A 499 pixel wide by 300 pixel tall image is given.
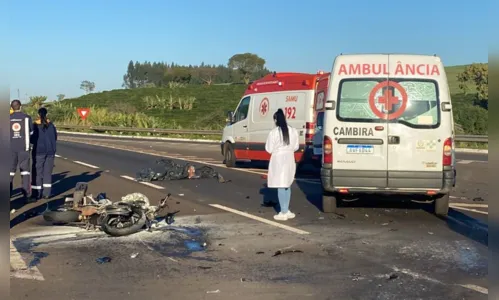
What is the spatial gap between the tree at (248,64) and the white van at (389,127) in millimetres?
118001

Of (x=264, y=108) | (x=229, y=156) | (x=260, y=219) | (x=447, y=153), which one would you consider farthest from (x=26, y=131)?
(x=229, y=156)

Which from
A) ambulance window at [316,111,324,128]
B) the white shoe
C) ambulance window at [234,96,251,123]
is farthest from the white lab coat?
ambulance window at [234,96,251,123]

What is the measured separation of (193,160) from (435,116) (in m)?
12.8

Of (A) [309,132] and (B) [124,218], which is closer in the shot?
(B) [124,218]

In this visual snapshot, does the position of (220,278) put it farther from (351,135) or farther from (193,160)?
(193,160)

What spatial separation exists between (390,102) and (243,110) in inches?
348

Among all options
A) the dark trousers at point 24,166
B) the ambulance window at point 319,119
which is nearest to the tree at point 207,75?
the ambulance window at point 319,119

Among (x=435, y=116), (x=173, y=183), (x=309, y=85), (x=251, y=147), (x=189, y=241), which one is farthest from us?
(x=251, y=147)

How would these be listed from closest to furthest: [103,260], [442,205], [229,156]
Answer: [103,260] < [442,205] < [229,156]

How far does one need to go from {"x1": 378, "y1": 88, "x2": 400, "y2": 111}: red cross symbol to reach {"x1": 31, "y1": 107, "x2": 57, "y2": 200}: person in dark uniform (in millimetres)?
6340

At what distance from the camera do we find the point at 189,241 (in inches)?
333

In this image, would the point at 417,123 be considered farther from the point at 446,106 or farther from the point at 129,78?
the point at 129,78

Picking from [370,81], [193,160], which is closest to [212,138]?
[193,160]

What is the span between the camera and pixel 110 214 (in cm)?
888
